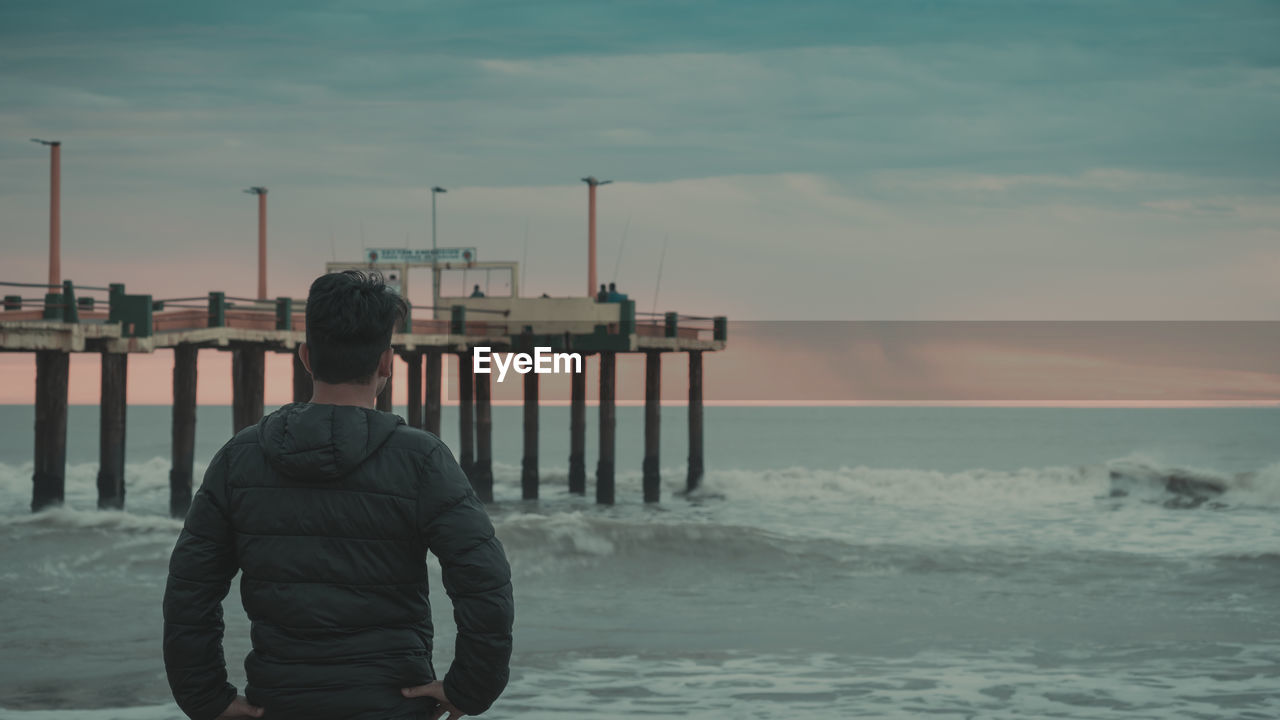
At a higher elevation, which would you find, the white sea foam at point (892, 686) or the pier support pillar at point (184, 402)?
the pier support pillar at point (184, 402)

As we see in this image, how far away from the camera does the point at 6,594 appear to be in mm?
17078

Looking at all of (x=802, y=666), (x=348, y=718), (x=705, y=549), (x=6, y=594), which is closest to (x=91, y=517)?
(x=6, y=594)

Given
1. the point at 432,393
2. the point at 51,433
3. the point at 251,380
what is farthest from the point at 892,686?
the point at 432,393

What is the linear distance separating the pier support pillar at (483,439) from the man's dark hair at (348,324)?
87.0ft

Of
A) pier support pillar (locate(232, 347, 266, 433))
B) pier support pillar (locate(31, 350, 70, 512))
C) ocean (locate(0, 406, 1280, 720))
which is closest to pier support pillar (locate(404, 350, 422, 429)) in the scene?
ocean (locate(0, 406, 1280, 720))

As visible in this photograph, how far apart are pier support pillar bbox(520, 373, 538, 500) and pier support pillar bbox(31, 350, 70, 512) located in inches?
398

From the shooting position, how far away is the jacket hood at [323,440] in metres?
2.72

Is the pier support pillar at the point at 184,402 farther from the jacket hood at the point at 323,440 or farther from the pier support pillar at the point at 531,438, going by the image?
the jacket hood at the point at 323,440

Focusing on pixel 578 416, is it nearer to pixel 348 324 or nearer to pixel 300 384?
pixel 300 384

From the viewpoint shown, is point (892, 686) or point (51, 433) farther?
point (51, 433)

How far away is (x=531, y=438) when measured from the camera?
30797 millimetres

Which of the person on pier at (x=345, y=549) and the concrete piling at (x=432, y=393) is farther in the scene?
the concrete piling at (x=432, y=393)

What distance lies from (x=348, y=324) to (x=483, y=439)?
2752 cm

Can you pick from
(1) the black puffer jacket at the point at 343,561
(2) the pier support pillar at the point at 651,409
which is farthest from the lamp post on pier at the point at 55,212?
(1) the black puffer jacket at the point at 343,561
